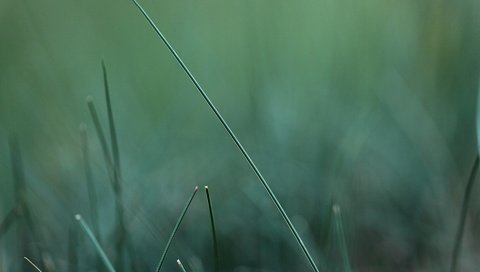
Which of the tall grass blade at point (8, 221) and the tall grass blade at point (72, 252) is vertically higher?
the tall grass blade at point (8, 221)

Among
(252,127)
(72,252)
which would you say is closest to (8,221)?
(72,252)

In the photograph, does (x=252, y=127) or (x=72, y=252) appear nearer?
(x=72, y=252)

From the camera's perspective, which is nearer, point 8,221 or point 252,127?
point 8,221

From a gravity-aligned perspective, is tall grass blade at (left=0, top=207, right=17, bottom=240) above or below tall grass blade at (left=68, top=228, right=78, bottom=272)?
above

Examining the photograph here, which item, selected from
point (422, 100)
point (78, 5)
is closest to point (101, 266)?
point (422, 100)

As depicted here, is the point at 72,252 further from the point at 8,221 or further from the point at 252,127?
the point at 252,127

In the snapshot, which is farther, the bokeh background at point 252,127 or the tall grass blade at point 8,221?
the bokeh background at point 252,127

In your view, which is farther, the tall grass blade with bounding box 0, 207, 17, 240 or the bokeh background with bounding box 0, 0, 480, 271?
the bokeh background with bounding box 0, 0, 480, 271

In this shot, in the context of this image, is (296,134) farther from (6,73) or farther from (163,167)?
(6,73)
